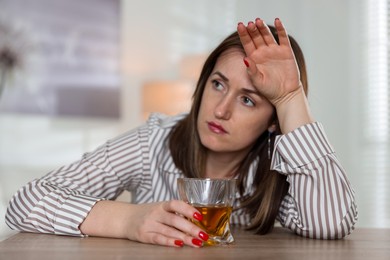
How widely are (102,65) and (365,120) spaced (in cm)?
197

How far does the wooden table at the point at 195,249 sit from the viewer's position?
3.58 feet

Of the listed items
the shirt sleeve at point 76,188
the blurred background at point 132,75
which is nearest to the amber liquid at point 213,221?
the shirt sleeve at point 76,188

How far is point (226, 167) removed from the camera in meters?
1.91

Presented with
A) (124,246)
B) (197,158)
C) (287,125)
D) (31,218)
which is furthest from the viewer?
(197,158)

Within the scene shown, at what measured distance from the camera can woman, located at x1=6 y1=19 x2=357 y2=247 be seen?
139cm

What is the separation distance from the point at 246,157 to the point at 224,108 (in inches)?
12.1

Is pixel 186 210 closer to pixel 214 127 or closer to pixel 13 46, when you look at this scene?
pixel 214 127

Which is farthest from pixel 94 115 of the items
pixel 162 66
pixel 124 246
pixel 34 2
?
pixel 124 246

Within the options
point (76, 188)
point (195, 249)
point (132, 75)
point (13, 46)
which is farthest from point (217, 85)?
point (13, 46)

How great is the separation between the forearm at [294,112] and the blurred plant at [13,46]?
11.1 ft

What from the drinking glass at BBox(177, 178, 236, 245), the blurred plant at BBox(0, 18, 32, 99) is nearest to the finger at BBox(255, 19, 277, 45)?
the drinking glass at BBox(177, 178, 236, 245)

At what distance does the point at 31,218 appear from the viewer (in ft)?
4.76

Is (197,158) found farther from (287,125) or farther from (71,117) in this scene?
(71,117)

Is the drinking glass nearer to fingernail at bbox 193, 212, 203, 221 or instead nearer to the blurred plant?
fingernail at bbox 193, 212, 203, 221
